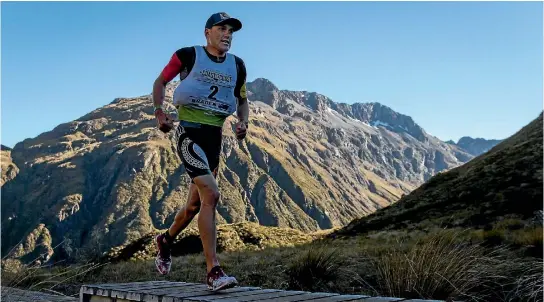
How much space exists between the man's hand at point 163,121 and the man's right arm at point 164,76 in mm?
78

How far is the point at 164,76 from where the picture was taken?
18.8ft

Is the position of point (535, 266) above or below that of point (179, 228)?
below

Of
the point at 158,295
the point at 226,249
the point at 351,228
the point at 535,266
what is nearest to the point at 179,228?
the point at 158,295

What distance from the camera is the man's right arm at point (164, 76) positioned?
5.62 meters

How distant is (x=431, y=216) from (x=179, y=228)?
1912 cm

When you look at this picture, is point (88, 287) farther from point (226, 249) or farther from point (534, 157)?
point (534, 157)

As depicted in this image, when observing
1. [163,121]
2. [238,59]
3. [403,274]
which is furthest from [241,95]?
[403,274]

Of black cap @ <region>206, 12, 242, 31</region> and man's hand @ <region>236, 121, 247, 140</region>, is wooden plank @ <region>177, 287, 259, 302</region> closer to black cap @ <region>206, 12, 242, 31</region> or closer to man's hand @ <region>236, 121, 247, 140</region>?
man's hand @ <region>236, 121, 247, 140</region>

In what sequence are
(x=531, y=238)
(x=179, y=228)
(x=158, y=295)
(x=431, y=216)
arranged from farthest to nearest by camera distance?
1. (x=431, y=216)
2. (x=531, y=238)
3. (x=179, y=228)
4. (x=158, y=295)

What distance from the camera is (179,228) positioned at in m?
5.95

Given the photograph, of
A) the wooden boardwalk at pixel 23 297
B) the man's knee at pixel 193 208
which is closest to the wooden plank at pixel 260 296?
the man's knee at pixel 193 208

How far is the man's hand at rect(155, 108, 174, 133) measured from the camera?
17.6ft

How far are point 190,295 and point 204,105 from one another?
2.02m

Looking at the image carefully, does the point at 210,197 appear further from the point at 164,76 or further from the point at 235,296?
the point at 164,76
